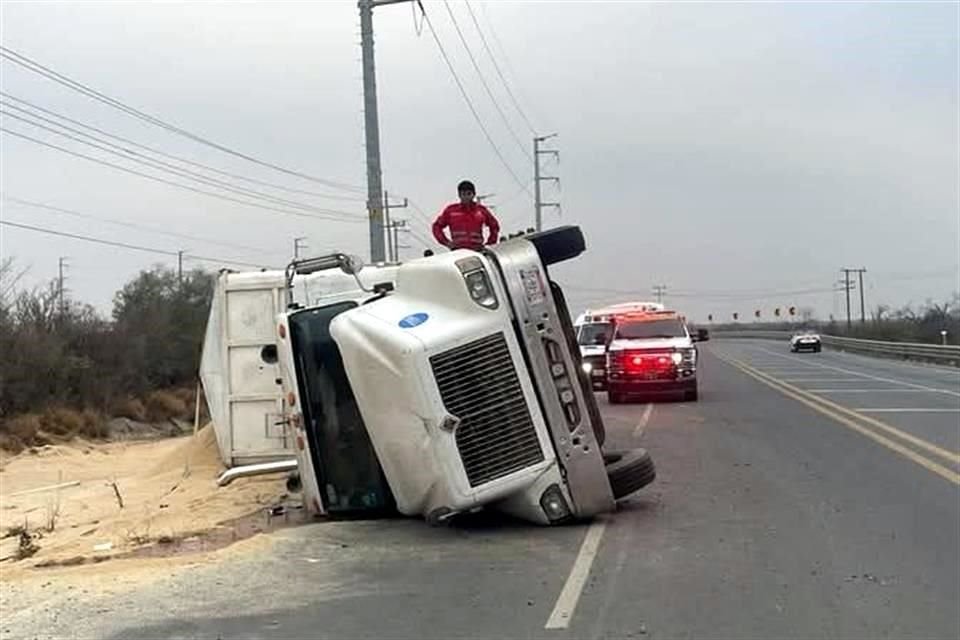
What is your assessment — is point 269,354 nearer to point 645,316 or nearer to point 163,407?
point 645,316

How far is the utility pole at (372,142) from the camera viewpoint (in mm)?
22844

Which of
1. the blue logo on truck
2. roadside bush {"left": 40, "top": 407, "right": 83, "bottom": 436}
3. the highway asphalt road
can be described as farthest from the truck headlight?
roadside bush {"left": 40, "top": 407, "right": 83, "bottom": 436}

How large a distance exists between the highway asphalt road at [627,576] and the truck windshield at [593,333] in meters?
17.7

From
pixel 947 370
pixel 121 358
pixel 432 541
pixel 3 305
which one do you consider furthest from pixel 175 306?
pixel 432 541

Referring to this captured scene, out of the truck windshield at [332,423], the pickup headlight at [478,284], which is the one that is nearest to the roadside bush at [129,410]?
the truck windshield at [332,423]

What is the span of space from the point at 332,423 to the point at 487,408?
1.77 meters

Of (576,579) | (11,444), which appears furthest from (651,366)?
(11,444)

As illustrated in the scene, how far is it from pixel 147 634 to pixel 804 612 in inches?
155

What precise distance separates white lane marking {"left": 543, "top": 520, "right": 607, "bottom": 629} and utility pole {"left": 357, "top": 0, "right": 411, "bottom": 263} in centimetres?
1353

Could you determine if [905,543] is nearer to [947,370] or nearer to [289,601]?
[289,601]

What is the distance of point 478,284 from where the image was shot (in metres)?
9.29

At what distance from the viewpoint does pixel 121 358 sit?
146 feet

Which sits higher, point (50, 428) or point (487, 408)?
point (487, 408)

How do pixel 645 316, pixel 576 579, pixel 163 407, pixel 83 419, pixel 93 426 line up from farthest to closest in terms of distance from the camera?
pixel 163 407 → pixel 93 426 → pixel 83 419 → pixel 645 316 → pixel 576 579
